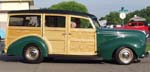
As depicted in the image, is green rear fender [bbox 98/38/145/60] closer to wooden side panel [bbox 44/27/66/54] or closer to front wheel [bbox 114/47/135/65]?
front wheel [bbox 114/47/135/65]

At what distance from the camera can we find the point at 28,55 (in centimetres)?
1609

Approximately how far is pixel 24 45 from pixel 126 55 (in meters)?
3.45

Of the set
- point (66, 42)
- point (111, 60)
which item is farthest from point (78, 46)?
point (111, 60)

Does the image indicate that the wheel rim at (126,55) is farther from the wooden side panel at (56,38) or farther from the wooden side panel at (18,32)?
the wooden side panel at (18,32)

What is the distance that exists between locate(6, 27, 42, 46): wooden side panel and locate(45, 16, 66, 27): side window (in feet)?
1.25

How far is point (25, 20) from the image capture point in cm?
1636

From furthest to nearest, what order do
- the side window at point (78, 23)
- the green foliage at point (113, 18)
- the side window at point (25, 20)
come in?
the green foliage at point (113, 18)
the side window at point (25, 20)
the side window at point (78, 23)

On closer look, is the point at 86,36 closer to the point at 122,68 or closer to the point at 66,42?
the point at 66,42

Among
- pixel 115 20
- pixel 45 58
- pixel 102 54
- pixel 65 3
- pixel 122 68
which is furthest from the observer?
pixel 115 20

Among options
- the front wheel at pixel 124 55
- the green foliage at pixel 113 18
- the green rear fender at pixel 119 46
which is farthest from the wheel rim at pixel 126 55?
the green foliage at pixel 113 18

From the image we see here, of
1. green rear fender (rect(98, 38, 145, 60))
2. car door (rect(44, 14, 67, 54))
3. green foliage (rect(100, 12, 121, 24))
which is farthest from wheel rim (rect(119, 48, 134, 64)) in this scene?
green foliage (rect(100, 12, 121, 24))

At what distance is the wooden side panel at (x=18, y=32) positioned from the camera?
16141mm

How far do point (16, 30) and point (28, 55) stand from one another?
0.97 metres

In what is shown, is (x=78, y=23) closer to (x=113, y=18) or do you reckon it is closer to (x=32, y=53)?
(x=32, y=53)
